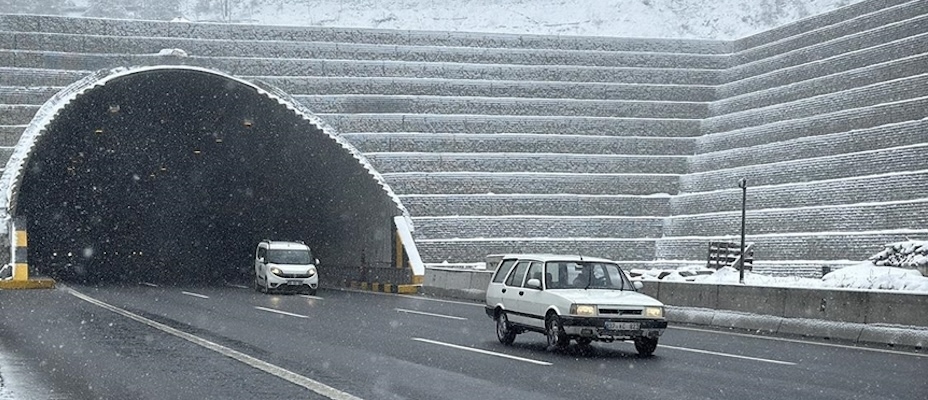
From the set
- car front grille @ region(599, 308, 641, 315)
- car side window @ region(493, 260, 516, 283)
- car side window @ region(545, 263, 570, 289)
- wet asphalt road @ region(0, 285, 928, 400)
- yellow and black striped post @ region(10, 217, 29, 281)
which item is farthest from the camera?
yellow and black striped post @ region(10, 217, 29, 281)

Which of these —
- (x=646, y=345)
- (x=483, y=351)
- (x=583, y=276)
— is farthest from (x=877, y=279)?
(x=483, y=351)

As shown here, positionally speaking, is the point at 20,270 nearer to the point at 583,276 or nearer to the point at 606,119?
the point at 606,119

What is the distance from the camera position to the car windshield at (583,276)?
17188 millimetres

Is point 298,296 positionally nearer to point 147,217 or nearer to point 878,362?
point 878,362

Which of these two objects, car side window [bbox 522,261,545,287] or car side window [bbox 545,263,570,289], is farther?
car side window [bbox 522,261,545,287]

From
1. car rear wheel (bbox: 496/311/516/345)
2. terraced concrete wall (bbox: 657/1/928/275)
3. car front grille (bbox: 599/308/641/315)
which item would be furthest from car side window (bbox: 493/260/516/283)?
terraced concrete wall (bbox: 657/1/928/275)

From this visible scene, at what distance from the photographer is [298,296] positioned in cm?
3484

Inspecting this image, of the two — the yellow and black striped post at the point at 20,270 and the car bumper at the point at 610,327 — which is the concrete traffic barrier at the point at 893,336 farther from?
the yellow and black striped post at the point at 20,270

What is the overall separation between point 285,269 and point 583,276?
2045 centimetres

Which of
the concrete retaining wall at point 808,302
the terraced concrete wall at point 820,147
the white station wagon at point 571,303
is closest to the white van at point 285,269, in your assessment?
the concrete retaining wall at point 808,302

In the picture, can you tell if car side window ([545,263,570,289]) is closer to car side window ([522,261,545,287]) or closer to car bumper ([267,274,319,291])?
car side window ([522,261,545,287])

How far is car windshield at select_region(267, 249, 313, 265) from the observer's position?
3750 cm

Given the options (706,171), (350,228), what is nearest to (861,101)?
(706,171)

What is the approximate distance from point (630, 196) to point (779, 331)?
2799 centimetres
